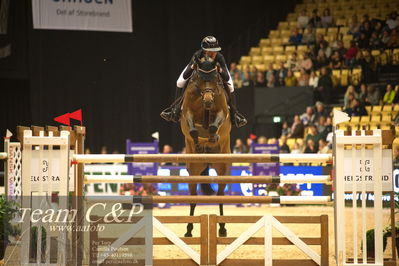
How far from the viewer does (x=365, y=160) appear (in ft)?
16.5

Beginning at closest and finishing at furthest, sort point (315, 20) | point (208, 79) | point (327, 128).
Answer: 1. point (208, 79)
2. point (327, 128)
3. point (315, 20)

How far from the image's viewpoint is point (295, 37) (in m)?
16.3

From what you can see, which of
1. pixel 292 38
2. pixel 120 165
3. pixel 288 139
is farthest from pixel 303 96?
pixel 120 165

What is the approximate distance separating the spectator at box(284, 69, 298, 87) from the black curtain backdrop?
1556 mm

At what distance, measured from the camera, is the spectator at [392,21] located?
1478cm

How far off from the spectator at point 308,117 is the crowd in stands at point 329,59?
67 centimetres

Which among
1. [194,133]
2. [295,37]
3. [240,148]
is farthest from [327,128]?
[194,133]

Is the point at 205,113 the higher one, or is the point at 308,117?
the point at 205,113

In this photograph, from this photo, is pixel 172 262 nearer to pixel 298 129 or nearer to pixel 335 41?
pixel 298 129

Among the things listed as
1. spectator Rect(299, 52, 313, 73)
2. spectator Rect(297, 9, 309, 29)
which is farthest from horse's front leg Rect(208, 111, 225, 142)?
spectator Rect(297, 9, 309, 29)

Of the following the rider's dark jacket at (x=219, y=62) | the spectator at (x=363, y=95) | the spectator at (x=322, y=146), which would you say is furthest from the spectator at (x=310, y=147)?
the rider's dark jacket at (x=219, y=62)

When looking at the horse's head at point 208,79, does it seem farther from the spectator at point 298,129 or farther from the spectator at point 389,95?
the spectator at point 389,95

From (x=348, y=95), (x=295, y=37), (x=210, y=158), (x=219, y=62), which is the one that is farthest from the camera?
(x=295, y=37)

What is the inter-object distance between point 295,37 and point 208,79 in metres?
10.3
